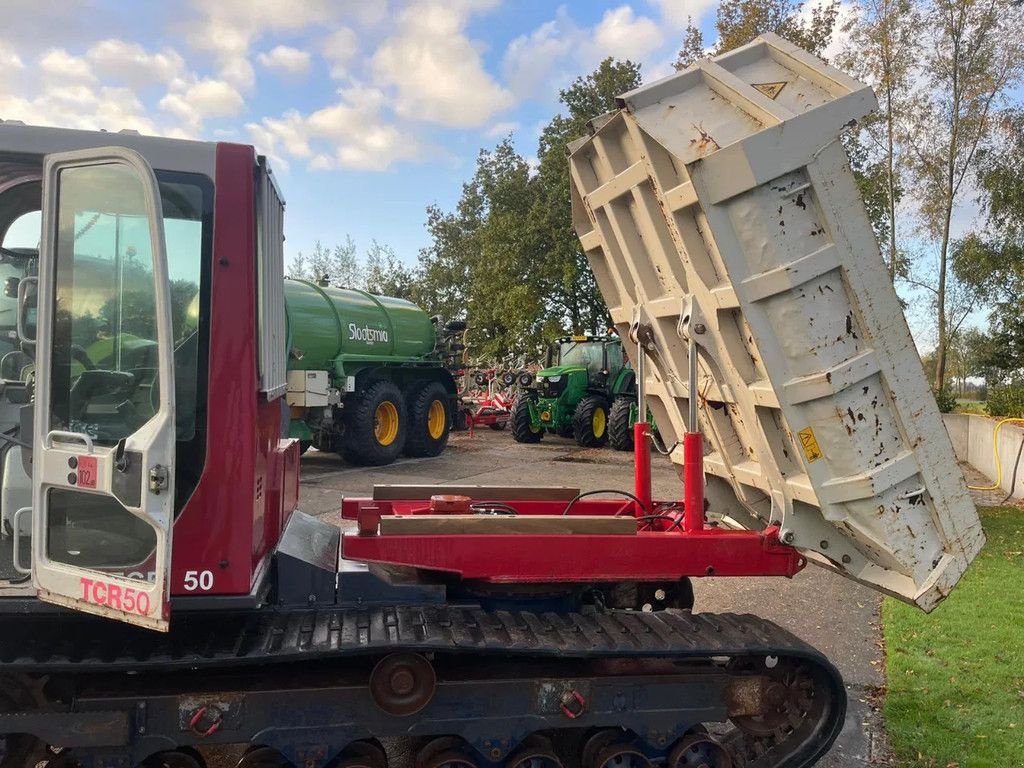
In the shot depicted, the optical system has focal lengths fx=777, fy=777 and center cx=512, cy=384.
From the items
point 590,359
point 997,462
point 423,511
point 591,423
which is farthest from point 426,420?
point 423,511

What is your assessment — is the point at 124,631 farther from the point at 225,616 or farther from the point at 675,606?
the point at 675,606

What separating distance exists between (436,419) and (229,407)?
40.5 ft

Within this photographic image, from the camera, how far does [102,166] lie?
8.29 feet

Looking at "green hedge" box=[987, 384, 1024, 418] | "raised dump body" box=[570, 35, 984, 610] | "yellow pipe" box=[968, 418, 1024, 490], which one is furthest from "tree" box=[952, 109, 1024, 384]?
"raised dump body" box=[570, 35, 984, 610]

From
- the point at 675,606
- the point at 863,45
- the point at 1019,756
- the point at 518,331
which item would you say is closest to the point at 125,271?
the point at 675,606

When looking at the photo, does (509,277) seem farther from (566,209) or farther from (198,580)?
(198,580)

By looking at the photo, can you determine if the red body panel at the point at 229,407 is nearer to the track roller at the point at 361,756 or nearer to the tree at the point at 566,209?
the track roller at the point at 361,756

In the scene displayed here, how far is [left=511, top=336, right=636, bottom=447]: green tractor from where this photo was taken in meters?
17.4

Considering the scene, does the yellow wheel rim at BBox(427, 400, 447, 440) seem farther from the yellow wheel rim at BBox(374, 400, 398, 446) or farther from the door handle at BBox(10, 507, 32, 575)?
the door handle at BBox(10, 507, 32, 575)

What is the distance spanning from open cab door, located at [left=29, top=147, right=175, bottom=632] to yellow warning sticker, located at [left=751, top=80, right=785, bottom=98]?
2.50 metres

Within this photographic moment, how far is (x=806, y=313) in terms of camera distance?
3.19 m

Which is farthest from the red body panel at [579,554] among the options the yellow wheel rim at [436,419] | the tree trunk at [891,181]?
the tree trunk at [891,181]

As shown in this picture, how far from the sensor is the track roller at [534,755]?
10.2 feet

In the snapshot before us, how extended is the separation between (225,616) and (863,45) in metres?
21.4
